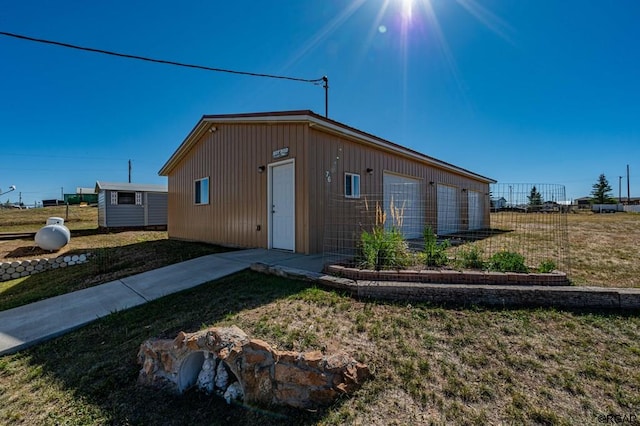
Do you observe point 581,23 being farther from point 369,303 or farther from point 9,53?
point 9,53

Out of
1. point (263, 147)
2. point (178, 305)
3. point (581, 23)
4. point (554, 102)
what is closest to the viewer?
point (178, 305)

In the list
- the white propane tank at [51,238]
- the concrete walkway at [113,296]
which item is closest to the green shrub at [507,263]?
the concrete walkway at [113,296]

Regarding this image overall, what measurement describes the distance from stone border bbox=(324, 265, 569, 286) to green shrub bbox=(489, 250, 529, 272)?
1.07 feet

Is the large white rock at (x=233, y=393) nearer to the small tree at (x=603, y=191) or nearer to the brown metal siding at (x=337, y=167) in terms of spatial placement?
the brown metal siding at (x=337, y=167)

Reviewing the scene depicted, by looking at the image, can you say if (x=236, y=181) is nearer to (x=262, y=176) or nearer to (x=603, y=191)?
(x=262, y=176)

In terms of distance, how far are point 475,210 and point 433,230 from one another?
31.5ft

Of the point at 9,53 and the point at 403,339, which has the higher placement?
the point at 9,53

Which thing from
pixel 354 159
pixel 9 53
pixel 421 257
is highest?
pixel 9 53

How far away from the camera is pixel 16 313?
168 inches

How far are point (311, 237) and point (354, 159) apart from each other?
8.62ft

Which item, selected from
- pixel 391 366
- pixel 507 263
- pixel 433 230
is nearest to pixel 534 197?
pixel 433 230

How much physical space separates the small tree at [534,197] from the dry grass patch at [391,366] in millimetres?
3015

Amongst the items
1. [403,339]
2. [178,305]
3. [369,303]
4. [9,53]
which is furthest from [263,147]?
[9,53]

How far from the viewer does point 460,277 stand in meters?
3.67
